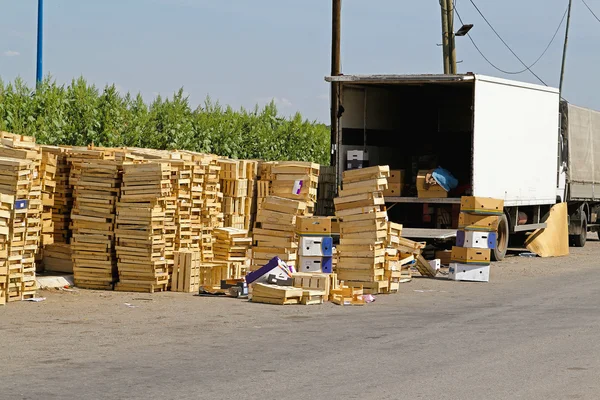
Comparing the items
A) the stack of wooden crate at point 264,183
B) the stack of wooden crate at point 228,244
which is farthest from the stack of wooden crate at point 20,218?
the stack of wooden crate at point 264,183

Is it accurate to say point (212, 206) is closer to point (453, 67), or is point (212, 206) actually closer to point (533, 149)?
point (533, 149)

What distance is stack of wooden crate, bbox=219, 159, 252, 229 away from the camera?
21.5 metres

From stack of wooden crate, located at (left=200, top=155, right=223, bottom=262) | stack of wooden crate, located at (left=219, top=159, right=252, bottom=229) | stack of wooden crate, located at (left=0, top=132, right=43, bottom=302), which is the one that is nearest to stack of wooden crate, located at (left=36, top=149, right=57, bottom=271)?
stack of wooden crate, located at (left=0, top=132, right=43, bottom=302)

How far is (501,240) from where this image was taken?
2464 centimetres

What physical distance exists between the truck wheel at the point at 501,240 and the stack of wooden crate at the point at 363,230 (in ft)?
21.3

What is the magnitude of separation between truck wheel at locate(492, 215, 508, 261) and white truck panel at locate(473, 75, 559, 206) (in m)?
0.54

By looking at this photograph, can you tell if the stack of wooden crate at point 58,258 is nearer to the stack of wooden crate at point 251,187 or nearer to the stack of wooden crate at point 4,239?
the stack of wooden crate at point 4,239

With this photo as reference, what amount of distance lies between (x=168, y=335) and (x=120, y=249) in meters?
4.91

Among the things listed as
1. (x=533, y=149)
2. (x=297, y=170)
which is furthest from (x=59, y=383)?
(x=533, y=149)

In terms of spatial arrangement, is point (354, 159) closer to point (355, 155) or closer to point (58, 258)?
point (355, 155)

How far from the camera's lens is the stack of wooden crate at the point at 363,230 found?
58.0 ft

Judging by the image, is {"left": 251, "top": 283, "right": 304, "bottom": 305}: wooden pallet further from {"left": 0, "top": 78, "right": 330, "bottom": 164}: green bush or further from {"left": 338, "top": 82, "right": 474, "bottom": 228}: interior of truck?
{"left": 0, "top": 78, "right": 330, "bottom": 164}: green bush

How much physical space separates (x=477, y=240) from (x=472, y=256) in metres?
0.33

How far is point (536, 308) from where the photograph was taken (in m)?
15.5
